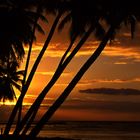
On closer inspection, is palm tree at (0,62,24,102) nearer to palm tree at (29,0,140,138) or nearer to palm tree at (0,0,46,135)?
palm tree at (0,0,46,135)

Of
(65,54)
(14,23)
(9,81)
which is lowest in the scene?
(9,81)

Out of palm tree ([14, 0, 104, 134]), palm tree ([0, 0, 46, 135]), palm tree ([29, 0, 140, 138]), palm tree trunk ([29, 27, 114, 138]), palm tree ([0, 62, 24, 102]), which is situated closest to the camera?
palm tree ([29, 0, 140, 138])

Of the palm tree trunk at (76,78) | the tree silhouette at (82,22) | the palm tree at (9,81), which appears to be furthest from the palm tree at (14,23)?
the palm tree at (9,81)

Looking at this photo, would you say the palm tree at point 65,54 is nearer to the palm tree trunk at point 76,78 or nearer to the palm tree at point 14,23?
the palm tree trunk at point 76,78

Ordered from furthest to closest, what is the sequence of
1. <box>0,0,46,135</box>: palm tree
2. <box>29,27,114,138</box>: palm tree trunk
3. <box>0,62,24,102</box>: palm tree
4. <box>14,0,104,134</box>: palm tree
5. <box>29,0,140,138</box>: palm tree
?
<box>0,62,24,102</box>: palm tree, <box>0,0,46,135</box>: palm tree, <box>14,0,104,134</box>: palm tree, <box>29,27,114,138</box>: palm tree trunk, <box>29,0,140,138</box>: palm tree

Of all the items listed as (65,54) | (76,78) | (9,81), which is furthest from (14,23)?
(9,81)

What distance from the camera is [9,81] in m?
55.2

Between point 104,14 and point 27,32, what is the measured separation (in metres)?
8.21

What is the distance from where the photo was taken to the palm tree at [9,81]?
175ft

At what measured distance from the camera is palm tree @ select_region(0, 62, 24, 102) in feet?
175

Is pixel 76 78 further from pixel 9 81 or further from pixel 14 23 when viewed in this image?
pixel 9 81

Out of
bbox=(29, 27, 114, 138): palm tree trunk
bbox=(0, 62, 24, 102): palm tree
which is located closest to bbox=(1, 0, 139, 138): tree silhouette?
bbox=(29, 27, 114, 138): palm tree trunk

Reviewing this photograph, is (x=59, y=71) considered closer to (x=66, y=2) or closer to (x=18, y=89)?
(x=66, y=2)

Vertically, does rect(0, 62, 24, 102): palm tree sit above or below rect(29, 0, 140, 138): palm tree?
below
